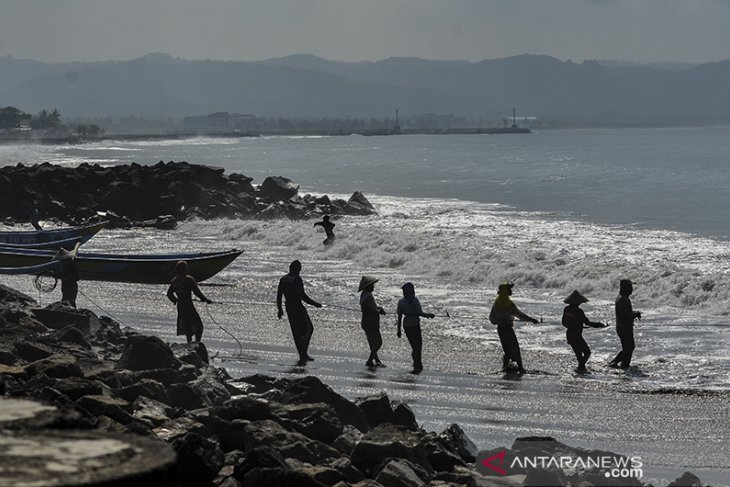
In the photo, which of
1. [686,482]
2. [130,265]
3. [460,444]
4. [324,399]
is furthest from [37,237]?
[686,482]

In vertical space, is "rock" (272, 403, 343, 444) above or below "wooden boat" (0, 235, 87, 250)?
above

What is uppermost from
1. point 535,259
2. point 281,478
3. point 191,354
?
point 281,478

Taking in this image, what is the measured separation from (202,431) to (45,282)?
45.3 ft

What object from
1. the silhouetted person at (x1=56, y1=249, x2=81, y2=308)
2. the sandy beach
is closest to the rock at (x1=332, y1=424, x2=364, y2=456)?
the sandy beach

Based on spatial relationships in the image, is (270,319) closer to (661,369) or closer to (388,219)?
(661,369)

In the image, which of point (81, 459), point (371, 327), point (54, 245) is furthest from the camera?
point (54, 245)

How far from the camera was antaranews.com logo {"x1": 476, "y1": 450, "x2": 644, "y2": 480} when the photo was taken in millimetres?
8375

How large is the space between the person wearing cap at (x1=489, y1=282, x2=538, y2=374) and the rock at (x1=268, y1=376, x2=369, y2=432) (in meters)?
4.14

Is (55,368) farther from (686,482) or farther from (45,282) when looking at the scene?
(45,282)

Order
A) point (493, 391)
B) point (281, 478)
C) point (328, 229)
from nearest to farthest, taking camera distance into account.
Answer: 1. point (281, 478)
2. point (493, 391)
3. point (328, 229)

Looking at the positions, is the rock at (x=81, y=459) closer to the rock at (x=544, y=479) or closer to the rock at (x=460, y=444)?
the rock at (x=544, y=479)

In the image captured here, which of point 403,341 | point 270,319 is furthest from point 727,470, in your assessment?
point 270,319

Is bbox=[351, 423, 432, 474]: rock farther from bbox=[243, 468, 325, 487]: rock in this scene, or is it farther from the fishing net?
the fishing net

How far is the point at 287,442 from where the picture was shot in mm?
8398
